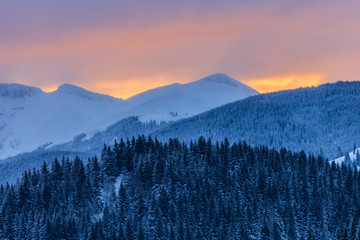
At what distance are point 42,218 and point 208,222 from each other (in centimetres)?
3902

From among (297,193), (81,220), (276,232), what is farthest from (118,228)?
(297,193)

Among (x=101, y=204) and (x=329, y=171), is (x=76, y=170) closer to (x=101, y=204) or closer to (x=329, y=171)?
(x=101, y=204)

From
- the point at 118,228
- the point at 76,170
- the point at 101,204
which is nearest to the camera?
the point at 118,228

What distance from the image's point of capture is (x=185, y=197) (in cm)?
17112

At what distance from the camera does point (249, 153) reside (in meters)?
194

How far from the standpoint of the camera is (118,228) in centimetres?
16088

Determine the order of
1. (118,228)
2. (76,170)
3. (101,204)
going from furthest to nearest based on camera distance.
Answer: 1. (76,170)
2. (101,204)
3. (118,228)

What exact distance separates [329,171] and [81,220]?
6866 centimetres

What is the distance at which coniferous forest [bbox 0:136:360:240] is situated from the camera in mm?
163625

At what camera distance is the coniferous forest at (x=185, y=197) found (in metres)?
164

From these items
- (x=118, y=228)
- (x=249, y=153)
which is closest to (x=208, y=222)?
(x=118, y=228)

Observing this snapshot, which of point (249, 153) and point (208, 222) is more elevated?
point (249, 153)

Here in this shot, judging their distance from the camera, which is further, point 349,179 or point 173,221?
point 349,179

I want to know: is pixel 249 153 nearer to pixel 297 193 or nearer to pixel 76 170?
pixel 297 193
